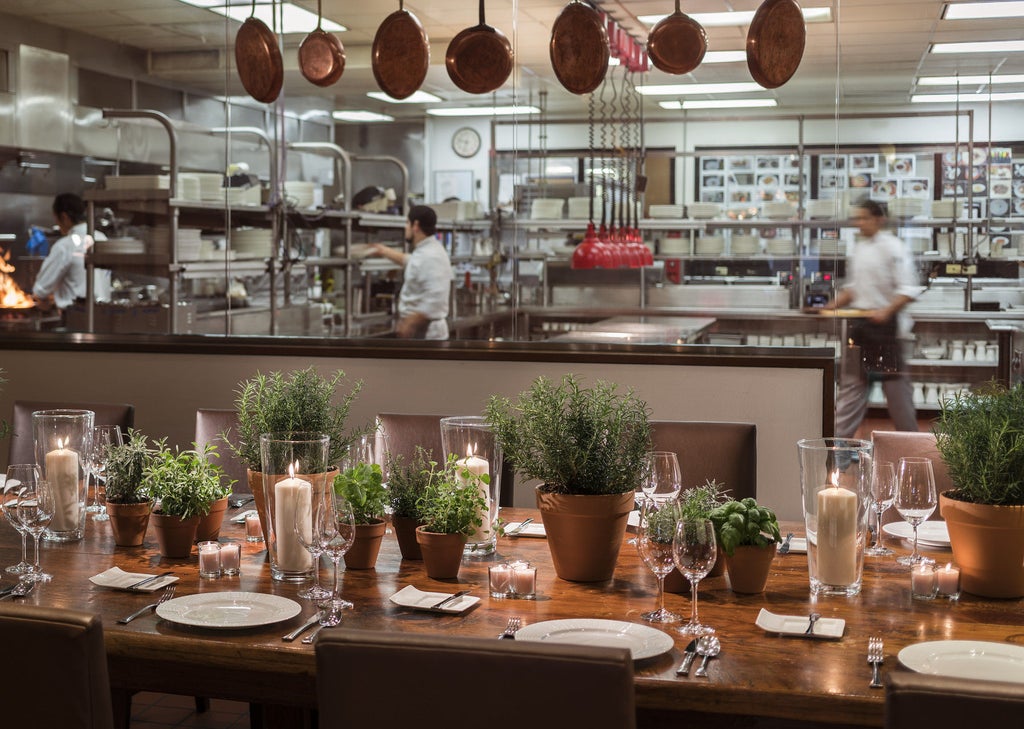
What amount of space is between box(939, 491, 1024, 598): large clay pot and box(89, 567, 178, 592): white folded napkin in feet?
4.44

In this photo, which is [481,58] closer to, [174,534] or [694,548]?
[174,534]

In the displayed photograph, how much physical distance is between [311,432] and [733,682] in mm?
957

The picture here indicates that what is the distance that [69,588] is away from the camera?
1.93 m

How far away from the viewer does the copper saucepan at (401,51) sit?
12.2 ft

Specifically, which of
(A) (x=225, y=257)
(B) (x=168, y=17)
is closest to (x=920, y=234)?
(A) (x=225, y=257)

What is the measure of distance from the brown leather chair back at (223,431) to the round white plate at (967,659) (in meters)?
1.94

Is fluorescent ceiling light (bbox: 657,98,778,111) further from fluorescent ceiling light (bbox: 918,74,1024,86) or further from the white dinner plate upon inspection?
the white dinner plate

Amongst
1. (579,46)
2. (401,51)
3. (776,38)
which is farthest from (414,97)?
(776,38)

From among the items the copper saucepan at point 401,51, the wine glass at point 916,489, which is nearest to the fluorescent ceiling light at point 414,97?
the copper saucepan at point 401,51

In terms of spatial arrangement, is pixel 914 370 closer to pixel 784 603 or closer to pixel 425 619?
pixel 784 603

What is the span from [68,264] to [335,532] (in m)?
3.54

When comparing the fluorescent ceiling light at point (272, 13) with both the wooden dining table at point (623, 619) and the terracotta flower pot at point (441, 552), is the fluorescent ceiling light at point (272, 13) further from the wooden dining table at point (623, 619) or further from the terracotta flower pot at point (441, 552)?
the terracotta flower pot at point (441, 552)

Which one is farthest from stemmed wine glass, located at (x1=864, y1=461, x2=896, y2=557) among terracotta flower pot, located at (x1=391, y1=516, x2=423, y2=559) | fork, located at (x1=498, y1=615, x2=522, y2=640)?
terracotta flower pot, located at (x1=391, y1=516, x2=423, y2=559)

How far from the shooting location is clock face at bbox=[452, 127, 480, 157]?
176 inches
